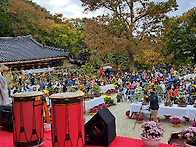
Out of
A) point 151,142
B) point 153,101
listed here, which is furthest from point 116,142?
point 153,101

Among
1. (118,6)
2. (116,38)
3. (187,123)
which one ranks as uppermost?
(118,6)

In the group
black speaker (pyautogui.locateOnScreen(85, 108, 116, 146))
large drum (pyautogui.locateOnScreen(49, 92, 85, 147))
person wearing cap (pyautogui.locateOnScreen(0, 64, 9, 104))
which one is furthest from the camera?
person wearing cap (pyautogui.locateOnScreen(0, 64, 9, 104))

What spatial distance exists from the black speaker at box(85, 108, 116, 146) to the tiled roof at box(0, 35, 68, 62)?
1974 centimetres

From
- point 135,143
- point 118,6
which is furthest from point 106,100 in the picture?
point 118,6

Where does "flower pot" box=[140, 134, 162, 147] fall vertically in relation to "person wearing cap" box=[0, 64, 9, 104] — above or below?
below

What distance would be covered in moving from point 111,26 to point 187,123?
1627 centimetres

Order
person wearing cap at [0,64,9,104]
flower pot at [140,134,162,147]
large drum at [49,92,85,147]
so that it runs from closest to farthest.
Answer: large drum at [49,92,85,147]
flower pot at [140,134,162,147]
person wearing cap at [0,64,9,104]

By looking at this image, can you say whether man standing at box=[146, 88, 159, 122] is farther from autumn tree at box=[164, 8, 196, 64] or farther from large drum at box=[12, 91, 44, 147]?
autumn tree at box=[164, 8, 196, 64]

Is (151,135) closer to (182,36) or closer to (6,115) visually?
(6,115)

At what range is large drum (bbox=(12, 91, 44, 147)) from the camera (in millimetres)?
3625

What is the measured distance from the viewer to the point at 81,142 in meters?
3.32

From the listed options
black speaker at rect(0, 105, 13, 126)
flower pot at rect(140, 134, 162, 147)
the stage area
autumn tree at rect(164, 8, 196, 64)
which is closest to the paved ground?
the stage area

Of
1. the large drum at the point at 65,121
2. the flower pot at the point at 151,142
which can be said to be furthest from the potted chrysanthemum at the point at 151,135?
the large drum at the point at 65,121

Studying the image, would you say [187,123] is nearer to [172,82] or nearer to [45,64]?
[172,82]
